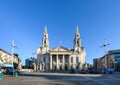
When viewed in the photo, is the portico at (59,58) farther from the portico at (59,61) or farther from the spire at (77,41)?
the spire at (77,41)

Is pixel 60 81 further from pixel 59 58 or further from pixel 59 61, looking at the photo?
pixel 59 58

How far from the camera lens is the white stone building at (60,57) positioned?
176 metres

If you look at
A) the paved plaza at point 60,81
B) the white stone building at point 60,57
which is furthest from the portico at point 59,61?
the paved plaza at point 60,81

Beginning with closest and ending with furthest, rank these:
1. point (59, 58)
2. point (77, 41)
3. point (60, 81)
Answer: point (60, 81) < point (59, 58) < point (77, 41)

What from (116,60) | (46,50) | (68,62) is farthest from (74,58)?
(116,60)

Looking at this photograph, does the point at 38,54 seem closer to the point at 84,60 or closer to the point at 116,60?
the point at 84,60

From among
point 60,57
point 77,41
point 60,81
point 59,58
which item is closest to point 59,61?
point 59,58

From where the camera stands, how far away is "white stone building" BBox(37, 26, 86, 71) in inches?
6929

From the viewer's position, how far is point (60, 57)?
179125mm

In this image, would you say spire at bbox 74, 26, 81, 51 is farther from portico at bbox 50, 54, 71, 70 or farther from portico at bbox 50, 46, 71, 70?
portico at bbox 50, 54, 71, 70

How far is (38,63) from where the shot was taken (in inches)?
7190

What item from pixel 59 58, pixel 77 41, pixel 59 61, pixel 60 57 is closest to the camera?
pixel 59 61

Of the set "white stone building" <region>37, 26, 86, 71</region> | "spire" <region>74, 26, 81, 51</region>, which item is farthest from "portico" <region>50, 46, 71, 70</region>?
"spire" <region>74, 26, 81, 51</region>

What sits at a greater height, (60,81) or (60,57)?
(60,57)
